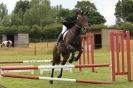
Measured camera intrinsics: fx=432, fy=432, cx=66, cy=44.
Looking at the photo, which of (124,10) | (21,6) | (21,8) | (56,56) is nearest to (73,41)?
(56,56)

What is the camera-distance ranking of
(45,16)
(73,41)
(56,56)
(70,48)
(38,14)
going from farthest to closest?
1. (38,14)
2. (45,16)
3. (56,56)
4. (73,41)
5. (70,48)

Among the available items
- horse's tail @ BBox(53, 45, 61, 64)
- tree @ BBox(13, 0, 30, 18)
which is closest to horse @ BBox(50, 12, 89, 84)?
horse's tail @ BBox(53, 45, 61, 64)

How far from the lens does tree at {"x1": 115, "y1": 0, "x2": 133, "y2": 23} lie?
326 feet

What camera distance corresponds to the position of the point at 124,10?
10231 cm

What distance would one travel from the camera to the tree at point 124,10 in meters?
99.4

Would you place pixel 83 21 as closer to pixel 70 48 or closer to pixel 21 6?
pixel 70 48

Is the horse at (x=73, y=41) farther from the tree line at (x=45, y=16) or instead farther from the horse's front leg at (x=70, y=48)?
the tree line at (x=45, y=16)

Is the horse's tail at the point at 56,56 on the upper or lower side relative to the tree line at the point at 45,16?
lower

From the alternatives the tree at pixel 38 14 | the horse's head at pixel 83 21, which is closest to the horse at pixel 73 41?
the horse's head at pixel 83 21

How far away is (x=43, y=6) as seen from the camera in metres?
117

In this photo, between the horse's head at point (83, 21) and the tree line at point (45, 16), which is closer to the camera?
the horse's head at point (83, 21)

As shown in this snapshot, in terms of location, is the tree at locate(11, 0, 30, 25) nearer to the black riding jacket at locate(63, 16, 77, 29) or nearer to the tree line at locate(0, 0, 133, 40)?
the tree line at locate(0, 0, 133, 40)

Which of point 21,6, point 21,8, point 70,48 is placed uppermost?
point 21,6

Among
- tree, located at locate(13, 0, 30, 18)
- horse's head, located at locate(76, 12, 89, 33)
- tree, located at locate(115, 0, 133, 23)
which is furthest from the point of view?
tree, located at locate(13, 0, 30, 18)
